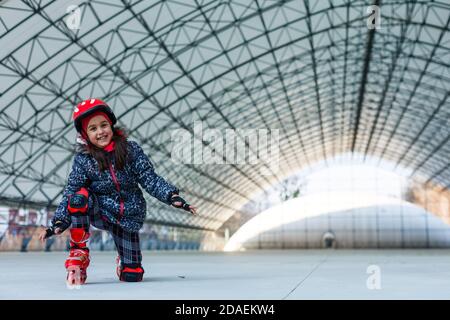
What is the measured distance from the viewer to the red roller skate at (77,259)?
253 inches

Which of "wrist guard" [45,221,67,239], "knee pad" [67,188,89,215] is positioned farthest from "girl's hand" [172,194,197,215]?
"wrist guard" [45,221,67,239]

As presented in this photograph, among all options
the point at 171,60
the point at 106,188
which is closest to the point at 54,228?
the point at 106,188

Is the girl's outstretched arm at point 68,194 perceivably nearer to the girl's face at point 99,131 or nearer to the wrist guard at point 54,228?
the wrist guard at point 54,228

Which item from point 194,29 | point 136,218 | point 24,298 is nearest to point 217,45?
point 194,29

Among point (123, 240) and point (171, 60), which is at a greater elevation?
point (171, 60)

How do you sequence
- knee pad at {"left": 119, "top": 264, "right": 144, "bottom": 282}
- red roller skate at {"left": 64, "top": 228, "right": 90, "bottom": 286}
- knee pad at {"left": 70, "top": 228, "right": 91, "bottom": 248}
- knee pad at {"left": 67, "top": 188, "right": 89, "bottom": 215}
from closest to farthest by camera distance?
1. red roller skate at {"left": 64, "top": 228, "right": 90, "bottom": 286}
2. knee pad at {"left": 67, "top": 188, "right": 89, "bottom": 215}
3. knee pad at {"left": 70, "top": 228, "right": 91, "bottom": 248}
4. knee pad at {"left": 119, "top": 264, "right": 144, "bottom": 282}

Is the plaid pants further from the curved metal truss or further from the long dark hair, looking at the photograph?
the curved metal truss

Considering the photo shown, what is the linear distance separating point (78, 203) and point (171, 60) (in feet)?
96.1

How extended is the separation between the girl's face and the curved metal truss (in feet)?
66.7

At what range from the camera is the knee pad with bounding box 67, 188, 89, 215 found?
6.74 metres

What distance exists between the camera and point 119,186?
7.08 meters

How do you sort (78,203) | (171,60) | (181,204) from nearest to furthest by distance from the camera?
1. (181,204)
2. (78,203)
3. (171,60)

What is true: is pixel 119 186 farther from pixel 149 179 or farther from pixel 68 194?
pixel 68 194
